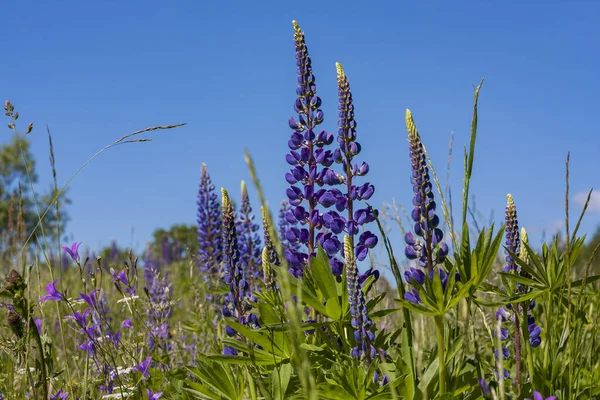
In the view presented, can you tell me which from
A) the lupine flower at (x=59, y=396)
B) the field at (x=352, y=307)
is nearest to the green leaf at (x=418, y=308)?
the field at (x=352, y=307)

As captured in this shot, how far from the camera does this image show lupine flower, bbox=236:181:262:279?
17.5ft

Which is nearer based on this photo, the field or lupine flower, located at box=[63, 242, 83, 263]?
the field

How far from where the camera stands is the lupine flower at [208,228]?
5.81m

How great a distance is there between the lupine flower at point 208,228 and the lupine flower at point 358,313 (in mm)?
3453

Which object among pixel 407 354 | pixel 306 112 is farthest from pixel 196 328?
pixel 407 354

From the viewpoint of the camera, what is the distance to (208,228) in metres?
6.23

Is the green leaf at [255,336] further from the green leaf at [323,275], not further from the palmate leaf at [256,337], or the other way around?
the green leaf at [323,275]

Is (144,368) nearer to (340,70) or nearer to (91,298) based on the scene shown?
(91,298)

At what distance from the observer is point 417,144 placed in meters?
2.36

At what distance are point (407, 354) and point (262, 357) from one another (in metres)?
0.55

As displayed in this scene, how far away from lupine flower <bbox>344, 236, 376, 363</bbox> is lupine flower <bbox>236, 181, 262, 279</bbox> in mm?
2854

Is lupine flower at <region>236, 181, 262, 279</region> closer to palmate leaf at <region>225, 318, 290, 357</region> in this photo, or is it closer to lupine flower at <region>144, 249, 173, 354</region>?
lupine flower at <region>144, 249, 173, 354</region>

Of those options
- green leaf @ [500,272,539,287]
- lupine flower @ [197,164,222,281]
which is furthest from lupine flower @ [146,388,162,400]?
lupine flower @ [197,164,222,281]

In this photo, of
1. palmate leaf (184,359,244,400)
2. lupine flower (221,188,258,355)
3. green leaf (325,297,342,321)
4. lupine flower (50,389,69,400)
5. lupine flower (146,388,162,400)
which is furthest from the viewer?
lupine flower (221,188,258,355)
